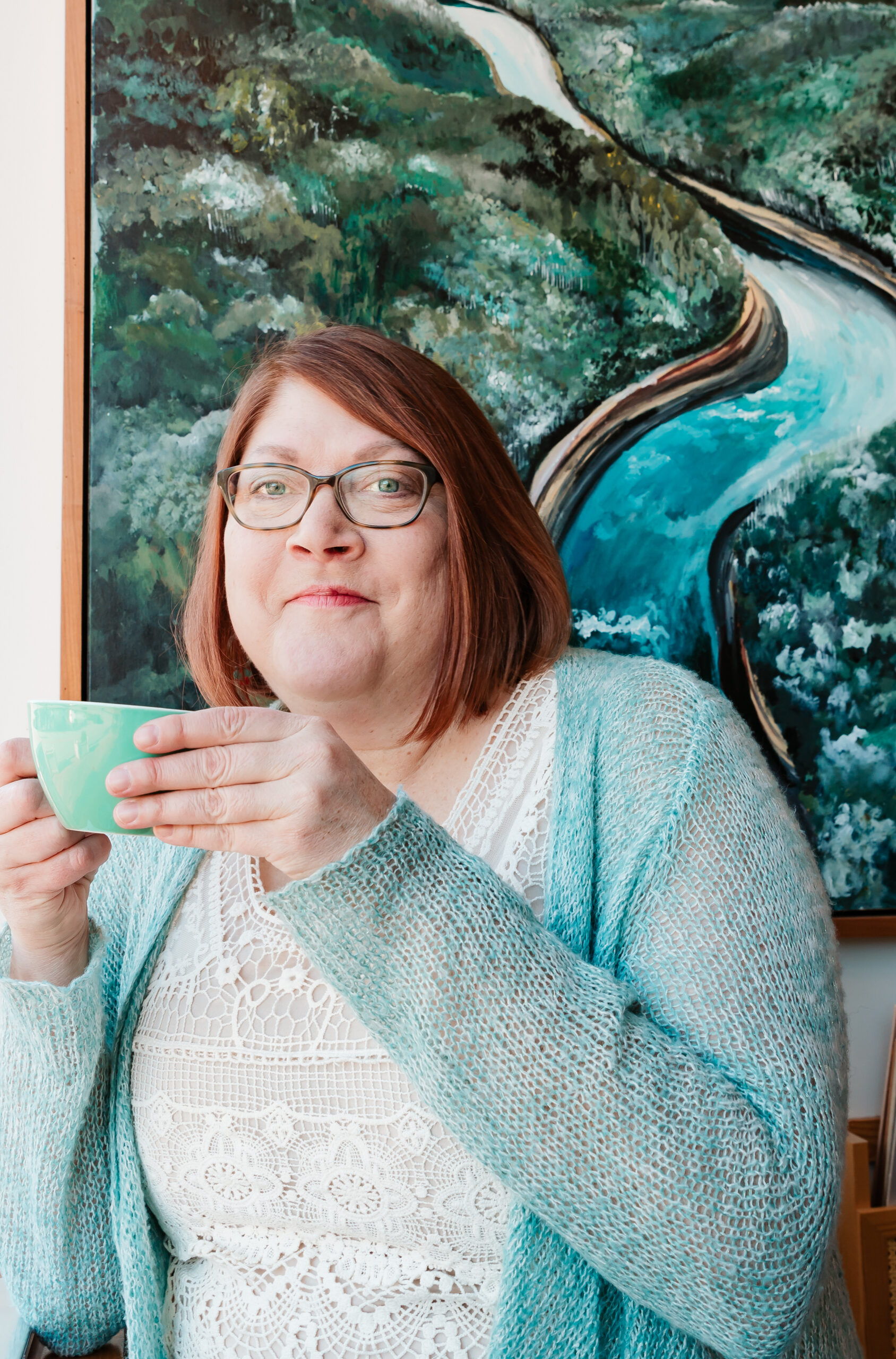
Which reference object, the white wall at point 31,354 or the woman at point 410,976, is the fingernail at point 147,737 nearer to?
the woman at point 410,976

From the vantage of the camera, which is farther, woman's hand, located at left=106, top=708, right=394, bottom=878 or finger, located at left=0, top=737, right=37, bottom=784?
finger, located at left=0, top=737, right=37, bottom=784

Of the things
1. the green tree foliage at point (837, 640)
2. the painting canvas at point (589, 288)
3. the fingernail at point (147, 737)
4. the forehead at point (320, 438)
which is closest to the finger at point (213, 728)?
the fingernail at point (147, 737)

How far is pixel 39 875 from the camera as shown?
0.78m

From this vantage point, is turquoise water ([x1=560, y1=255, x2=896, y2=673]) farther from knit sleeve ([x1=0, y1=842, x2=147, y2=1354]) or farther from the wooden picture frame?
knit sleeve ([x1=0, y1=842, x2=147, y2=1354])

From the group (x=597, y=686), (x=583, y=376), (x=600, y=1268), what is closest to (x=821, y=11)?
(x=583, y=376)

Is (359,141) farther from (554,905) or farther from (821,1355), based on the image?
(821,1355)

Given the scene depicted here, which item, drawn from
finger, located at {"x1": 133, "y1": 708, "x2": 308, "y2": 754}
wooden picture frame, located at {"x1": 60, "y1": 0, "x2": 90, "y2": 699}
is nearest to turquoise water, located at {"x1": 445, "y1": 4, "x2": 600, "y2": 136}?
wooden picture frame, located at {"x1": 60, "y1": 0, "x2": 90, "y2": 699}

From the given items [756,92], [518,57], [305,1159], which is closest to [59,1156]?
[305,1159]

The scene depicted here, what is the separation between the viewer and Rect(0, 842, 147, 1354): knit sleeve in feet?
2.89

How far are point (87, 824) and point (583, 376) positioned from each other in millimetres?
1066

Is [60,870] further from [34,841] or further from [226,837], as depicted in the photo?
[226,837]

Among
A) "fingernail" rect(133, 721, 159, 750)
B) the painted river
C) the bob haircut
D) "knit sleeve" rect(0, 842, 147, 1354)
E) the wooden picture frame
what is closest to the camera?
"fingernail" rect(133, 721, 159, 750)

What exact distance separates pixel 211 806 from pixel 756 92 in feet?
4.75

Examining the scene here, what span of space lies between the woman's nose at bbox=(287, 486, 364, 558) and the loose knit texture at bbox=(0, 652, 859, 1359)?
0.93 feet
